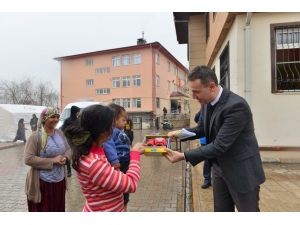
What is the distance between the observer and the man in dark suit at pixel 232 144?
1733mm

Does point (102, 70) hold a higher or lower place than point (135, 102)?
higher

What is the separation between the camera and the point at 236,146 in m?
1.79

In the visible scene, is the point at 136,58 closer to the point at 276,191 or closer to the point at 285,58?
the point at 285,58

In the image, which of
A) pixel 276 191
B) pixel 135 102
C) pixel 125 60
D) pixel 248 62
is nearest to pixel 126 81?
pixel 125 60

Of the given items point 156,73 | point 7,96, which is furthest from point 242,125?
point 7,96

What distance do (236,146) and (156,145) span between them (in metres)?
0.75

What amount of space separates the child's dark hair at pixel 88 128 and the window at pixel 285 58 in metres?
4.93

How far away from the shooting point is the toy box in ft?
6.06

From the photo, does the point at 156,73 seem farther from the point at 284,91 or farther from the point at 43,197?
the point at 43,197

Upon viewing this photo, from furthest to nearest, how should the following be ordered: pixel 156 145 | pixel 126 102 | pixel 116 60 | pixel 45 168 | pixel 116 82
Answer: pixel 116 82 → pixel 116 60 → pixel 126 102 → pixel 45 168 → pixel 156 145

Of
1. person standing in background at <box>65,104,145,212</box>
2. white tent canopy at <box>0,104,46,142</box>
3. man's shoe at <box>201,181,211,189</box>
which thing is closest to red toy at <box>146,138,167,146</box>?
person standing in background at <box>65,104,145,212</box>

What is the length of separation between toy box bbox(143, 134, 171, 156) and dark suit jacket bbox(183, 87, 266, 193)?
36 cm

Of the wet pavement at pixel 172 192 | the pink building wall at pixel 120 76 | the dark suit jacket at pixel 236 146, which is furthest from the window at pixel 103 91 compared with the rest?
the dark suit jacket at pixel 236 146

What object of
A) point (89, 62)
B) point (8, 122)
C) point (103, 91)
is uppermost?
point (89, 62)
